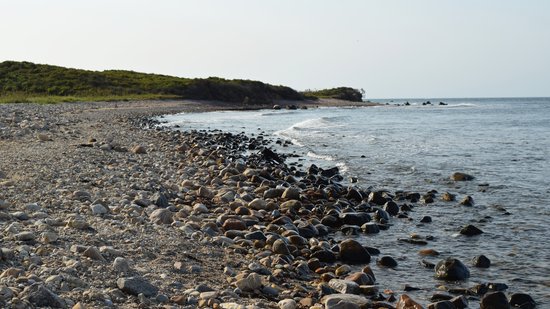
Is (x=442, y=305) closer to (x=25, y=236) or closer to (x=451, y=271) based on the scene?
(x=451, y=271)

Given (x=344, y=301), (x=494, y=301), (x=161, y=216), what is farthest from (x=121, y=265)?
(x=494, y=301)

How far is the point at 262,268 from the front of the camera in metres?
6.54

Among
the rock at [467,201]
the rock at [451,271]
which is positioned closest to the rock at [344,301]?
the rock at [451,271]

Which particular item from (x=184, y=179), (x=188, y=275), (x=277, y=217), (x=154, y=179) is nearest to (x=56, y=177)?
(x=154, y=179)

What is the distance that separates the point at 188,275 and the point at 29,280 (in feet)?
5.65

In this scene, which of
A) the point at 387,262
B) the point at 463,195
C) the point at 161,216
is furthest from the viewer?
the point at 463,195

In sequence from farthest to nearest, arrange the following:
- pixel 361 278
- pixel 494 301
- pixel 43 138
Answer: pixel 43 138 < pixel 361 278 < pixel 494 301

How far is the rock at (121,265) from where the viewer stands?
544cm

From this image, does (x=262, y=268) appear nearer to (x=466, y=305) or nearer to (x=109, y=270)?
(x=109, y=270)

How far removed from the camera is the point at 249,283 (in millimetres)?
5801

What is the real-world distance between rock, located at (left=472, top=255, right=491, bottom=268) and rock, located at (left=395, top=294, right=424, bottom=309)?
2018 millimetres

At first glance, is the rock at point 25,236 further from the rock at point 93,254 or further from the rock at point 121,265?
the rock at point 121,265

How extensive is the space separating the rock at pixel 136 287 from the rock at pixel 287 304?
119cm

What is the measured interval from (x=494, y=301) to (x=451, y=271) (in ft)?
3.22
